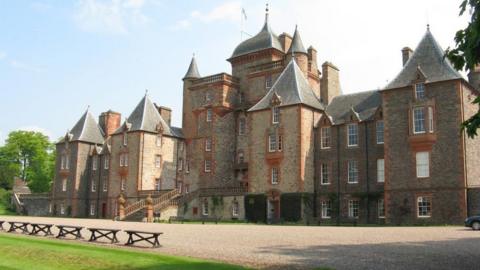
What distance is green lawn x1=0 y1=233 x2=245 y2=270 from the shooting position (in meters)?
14.3

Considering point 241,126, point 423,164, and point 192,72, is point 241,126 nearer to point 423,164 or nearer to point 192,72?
point 192,72

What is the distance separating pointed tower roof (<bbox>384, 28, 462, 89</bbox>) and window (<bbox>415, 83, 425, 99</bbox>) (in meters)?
0.52

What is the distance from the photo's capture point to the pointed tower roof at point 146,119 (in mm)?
53125

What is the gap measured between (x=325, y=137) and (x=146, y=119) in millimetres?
20716

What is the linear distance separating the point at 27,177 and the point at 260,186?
2001 inches

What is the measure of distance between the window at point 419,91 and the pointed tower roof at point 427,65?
0.52 meters

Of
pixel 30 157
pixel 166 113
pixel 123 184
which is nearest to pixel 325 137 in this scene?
pixel 123 184

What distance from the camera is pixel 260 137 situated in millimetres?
42969

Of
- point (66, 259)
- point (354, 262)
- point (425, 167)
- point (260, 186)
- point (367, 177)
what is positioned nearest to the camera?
point (354, 262)

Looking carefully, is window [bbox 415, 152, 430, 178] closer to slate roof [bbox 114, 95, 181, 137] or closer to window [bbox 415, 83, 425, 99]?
window [bbox 415, 83, 425, 99]

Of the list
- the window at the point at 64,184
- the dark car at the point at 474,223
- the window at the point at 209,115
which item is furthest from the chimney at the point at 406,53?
the window at the point at 64,184

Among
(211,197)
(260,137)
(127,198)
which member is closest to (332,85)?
(260,137)

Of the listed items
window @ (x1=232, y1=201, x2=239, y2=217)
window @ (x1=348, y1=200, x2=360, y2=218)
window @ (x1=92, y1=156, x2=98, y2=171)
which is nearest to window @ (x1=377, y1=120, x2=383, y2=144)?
window @ (x1=348, y1=200, x2=360, y2=218)

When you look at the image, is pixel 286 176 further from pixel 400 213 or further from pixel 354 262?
pixel 354 262
